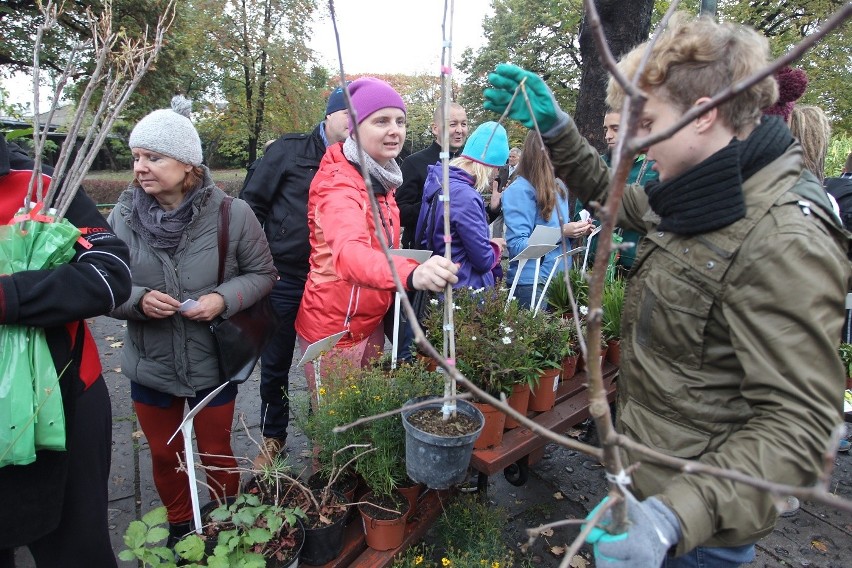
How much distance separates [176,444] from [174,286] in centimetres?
83

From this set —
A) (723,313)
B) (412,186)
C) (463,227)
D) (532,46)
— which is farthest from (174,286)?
(532,46)

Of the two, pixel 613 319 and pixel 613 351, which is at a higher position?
pixel 613 319

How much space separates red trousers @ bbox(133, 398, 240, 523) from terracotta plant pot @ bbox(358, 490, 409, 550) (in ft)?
2.43

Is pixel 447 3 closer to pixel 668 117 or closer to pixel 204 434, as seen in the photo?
pixel 668 117

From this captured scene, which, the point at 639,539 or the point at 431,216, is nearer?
the point at 639,539

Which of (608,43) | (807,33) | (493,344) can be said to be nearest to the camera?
(493,344)

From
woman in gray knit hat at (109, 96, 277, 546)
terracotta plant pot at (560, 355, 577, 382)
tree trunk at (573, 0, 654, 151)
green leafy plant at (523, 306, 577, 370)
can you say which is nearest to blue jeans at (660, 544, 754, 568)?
green leafy plant at (523, 306, 577, 370)

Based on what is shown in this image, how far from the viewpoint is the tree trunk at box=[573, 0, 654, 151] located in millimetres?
4691

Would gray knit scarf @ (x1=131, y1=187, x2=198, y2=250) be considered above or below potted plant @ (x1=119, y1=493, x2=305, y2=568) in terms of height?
above

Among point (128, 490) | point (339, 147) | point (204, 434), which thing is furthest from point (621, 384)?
point (128, 490)

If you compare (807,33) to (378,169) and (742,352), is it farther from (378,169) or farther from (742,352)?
(742,352)

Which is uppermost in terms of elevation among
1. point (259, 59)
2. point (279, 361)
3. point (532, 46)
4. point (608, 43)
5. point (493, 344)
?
point (532, 46)

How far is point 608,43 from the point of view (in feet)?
16.2

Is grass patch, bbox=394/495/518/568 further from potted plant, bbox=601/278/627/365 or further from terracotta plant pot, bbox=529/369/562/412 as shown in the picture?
potted plant, bbox=601/278/627/365
